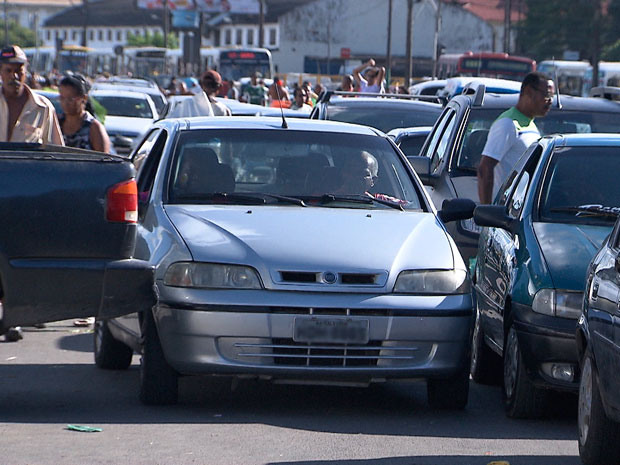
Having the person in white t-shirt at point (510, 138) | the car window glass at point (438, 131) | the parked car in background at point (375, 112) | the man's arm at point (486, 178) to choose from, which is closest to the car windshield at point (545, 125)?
the car window glass at point (438, 131)

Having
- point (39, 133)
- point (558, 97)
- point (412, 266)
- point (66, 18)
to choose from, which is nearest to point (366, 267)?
point (412, 266)

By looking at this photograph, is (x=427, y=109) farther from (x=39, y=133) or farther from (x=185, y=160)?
(x=185, y=160)

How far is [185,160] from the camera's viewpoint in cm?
838

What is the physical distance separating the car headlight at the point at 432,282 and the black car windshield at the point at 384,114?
25.6 ft

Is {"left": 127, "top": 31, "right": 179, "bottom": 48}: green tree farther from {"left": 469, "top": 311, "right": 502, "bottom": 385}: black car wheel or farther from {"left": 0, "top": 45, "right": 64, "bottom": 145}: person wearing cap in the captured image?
{"left": 469, "top": 311, "right": 502, "bottom": 385}: black car wheel

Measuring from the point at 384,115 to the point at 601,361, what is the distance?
33.1 ft

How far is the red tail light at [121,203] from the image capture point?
6719 millimetres

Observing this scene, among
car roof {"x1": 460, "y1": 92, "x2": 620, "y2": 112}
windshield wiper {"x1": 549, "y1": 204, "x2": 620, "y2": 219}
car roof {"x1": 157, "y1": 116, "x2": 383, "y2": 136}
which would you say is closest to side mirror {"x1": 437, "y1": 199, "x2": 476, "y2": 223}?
windshield wiper {"x1": 549, "y1": 204, "x2": 620, "y2": 219}

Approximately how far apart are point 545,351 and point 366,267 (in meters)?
0.97

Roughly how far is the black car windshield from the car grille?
8.08 metres

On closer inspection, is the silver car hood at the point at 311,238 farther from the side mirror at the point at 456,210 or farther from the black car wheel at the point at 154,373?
the black car wheel at the point at 154,373

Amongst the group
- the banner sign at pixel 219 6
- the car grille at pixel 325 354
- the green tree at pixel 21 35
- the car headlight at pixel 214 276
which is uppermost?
the banner sign at pixel 219 6

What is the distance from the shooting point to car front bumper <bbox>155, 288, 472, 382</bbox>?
7.11 meters

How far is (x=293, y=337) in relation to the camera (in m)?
7.12
